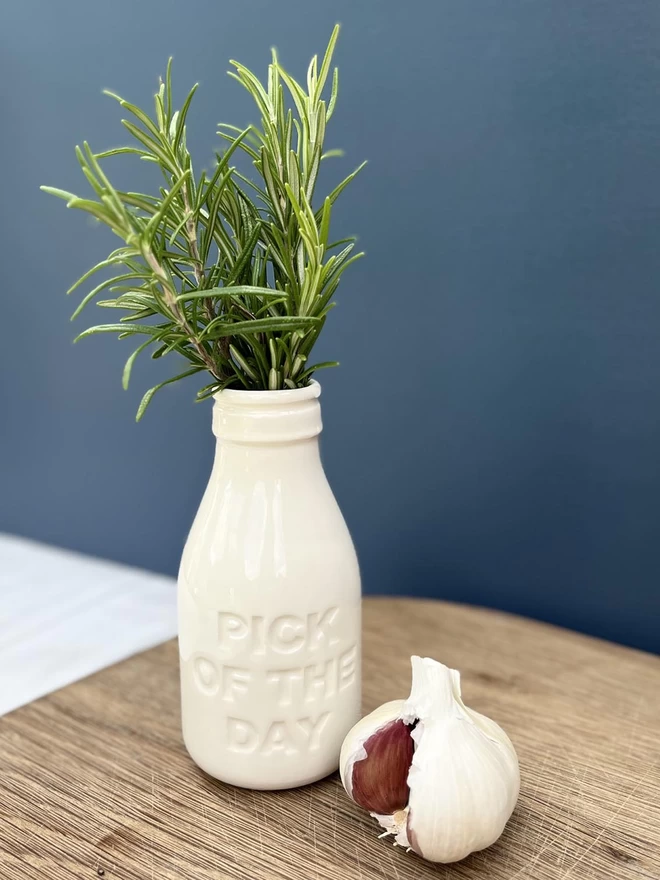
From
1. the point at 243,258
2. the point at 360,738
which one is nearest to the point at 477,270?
the point at 243,258

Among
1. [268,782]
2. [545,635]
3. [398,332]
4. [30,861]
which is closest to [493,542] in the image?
[545,635]

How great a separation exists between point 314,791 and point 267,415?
0.82 feet

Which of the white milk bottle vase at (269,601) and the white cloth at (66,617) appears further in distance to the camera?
the white cloth at (66,617)

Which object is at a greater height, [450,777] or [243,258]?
[243,258]

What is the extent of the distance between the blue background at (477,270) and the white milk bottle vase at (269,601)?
0.37m

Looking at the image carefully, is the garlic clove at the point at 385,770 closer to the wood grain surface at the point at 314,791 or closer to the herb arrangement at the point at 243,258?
the wood grain surface at the point at 314,791

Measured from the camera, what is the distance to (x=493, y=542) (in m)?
0.87

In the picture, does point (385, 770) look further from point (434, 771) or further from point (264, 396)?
point (264, 396)

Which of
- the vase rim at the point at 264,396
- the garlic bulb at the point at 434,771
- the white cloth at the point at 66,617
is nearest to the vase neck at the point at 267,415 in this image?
the vase rim at the point at 264,396

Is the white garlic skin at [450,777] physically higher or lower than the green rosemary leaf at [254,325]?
lower

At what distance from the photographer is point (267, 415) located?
1.58ft

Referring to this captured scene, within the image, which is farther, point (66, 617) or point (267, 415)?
point (66, 617)

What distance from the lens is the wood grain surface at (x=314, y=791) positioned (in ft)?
1.51

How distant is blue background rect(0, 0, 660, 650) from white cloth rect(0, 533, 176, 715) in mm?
189
